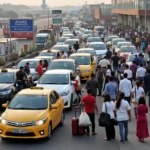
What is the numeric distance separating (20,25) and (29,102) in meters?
30.1

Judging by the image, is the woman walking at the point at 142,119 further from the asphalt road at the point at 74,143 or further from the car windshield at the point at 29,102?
the car windshield at the point at 29,102

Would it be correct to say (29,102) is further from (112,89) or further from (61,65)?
(61,65)

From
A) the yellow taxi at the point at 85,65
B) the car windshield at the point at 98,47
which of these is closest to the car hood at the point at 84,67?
the yellow taxi at the point at 85,65

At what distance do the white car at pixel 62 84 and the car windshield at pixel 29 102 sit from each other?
3361mm

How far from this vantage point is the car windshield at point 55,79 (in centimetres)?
1912

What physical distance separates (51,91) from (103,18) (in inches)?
3870

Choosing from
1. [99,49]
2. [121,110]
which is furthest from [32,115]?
[99,49]

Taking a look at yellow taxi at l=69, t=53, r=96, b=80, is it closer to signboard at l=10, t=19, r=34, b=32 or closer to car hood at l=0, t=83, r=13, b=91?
car hood at l=0, t=83, r=13, b=91

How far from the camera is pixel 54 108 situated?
14148 millimetres

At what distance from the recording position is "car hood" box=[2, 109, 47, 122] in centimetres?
1313

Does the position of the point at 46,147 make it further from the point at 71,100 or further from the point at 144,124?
the point at 71,100

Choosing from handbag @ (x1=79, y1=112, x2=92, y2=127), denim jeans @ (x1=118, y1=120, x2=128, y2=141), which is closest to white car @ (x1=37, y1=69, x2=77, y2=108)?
handbag @ (x1=79, y1=112, x2=92, y2=127)

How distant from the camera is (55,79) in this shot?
19297 millimetres

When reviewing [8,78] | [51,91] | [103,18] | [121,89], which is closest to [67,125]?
[51,91]
